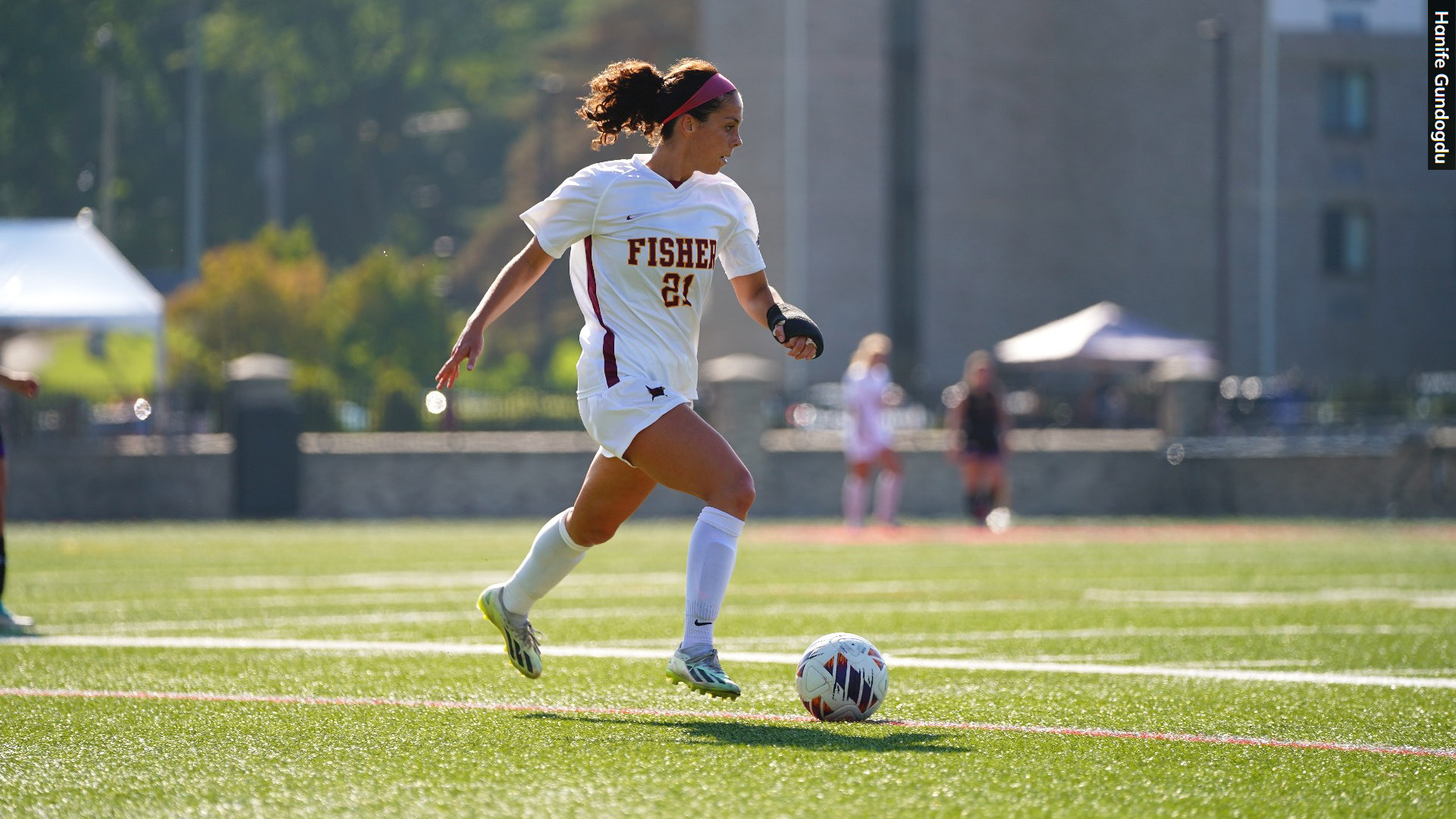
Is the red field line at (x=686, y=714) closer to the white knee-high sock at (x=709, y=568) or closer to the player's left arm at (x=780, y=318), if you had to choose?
the white knee-high sock at (x=709, y=568)

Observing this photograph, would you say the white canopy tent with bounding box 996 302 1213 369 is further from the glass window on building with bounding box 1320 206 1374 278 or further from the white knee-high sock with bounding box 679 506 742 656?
the white knee-high sock with bounding box 679 506 742 656

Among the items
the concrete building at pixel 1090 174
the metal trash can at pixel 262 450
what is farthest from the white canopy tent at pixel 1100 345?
the metal trash can at pixel 262 450

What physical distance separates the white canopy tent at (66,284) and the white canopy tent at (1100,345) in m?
16.9

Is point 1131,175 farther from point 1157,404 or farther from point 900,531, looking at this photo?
point 900,531

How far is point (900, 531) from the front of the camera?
69.8ft

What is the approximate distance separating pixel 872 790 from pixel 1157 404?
24.0 m

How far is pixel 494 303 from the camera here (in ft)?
20.3

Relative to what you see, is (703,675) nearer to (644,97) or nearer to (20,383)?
(644,97)

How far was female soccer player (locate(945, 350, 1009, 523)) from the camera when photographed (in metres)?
21.9

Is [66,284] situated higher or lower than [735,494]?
higher

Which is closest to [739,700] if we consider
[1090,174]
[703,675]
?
[703,675]

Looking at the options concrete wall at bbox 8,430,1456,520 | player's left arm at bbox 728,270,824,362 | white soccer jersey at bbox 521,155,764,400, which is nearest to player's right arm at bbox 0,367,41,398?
white soccer jersey at bbox 521,155,764,400

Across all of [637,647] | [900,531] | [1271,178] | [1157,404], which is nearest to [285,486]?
[900,531]

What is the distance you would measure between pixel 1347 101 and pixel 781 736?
42.3m
